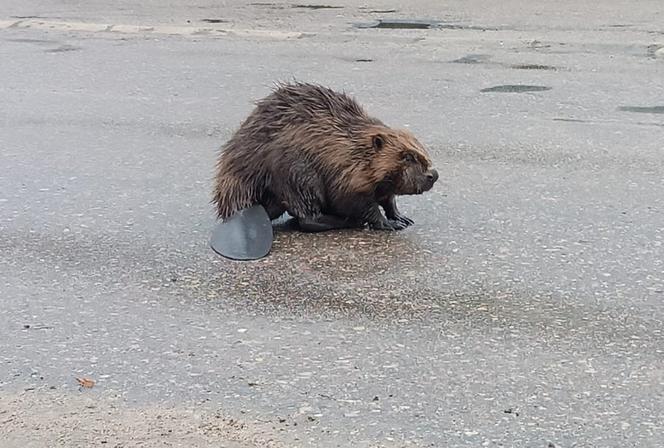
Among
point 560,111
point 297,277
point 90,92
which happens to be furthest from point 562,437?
point 90,92

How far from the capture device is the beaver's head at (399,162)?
17.4 ft

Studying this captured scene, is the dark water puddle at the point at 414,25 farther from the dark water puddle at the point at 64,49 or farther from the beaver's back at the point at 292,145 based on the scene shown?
the beaver's back at the point at 292,145

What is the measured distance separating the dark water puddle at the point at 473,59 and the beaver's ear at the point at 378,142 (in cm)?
471

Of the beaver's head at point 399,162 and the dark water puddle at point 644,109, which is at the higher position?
the beaver's head at point 399,162

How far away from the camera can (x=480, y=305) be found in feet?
14.7

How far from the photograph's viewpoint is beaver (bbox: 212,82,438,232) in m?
5.30

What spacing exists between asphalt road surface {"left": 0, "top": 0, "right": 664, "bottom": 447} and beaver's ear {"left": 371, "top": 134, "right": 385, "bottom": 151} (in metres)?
0.44

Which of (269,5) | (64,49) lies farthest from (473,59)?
(269,5)

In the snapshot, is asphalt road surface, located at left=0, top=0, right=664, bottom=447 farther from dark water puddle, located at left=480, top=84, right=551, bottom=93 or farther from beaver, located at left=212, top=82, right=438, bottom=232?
beaver, located at left=212, top=82, right=438, bottom=232

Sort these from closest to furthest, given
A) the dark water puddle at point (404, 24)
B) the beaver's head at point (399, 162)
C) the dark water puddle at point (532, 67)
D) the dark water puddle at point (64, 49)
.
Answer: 1. the beaver's head at point (399, 162)
2. the dark water puddle at point (532, 67)
3. the dark water puddle at point (64, 49)
4. the dark water puddle at point (404, 24)

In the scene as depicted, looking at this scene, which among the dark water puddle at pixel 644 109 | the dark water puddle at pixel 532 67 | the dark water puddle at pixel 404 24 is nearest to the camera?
the dark water puddle at pixel 644 109

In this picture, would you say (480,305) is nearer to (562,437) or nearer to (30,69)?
(562,437)

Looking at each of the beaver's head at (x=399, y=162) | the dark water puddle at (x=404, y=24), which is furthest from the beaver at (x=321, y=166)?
the dark water puddle at (x=404, y=24)

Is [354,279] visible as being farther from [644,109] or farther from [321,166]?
[644,109]
